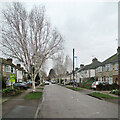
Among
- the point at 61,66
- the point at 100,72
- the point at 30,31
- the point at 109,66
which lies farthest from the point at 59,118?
the point at 61,66

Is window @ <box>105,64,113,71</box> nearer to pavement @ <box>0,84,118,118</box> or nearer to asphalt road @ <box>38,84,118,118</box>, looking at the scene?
asphalt road @ <box>38,84,118,118</box>

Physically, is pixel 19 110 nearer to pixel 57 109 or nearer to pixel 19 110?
pixel 19 110

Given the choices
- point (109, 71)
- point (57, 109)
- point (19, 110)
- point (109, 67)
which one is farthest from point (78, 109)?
point (109, 67)

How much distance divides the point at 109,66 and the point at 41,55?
69.0ft

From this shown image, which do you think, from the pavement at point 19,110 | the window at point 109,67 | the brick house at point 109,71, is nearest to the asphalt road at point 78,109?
the pavement at point 19,110

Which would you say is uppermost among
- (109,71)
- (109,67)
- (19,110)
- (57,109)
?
(109,67)

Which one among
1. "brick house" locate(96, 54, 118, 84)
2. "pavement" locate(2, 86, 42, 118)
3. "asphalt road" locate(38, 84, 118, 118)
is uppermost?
"brick house" locate(96, 54, 118, 84)

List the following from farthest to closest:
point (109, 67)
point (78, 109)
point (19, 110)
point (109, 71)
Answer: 1. point (109, 67)
2. point (109, 71)
3. point (78, 109)
4. point (19, 110)

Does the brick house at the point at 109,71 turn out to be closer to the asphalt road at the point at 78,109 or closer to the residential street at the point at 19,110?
the asphalt road at the point at 78,109

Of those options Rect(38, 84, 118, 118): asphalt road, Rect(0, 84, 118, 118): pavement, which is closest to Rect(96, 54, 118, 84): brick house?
Rect(38, 84, 118, 118): asphalt road

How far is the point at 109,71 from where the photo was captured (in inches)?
1428

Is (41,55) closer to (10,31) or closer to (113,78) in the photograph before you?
(10,31)

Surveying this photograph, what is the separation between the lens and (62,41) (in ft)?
66.4

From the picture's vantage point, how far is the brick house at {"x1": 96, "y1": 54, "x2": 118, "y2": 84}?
3347 centimetres
